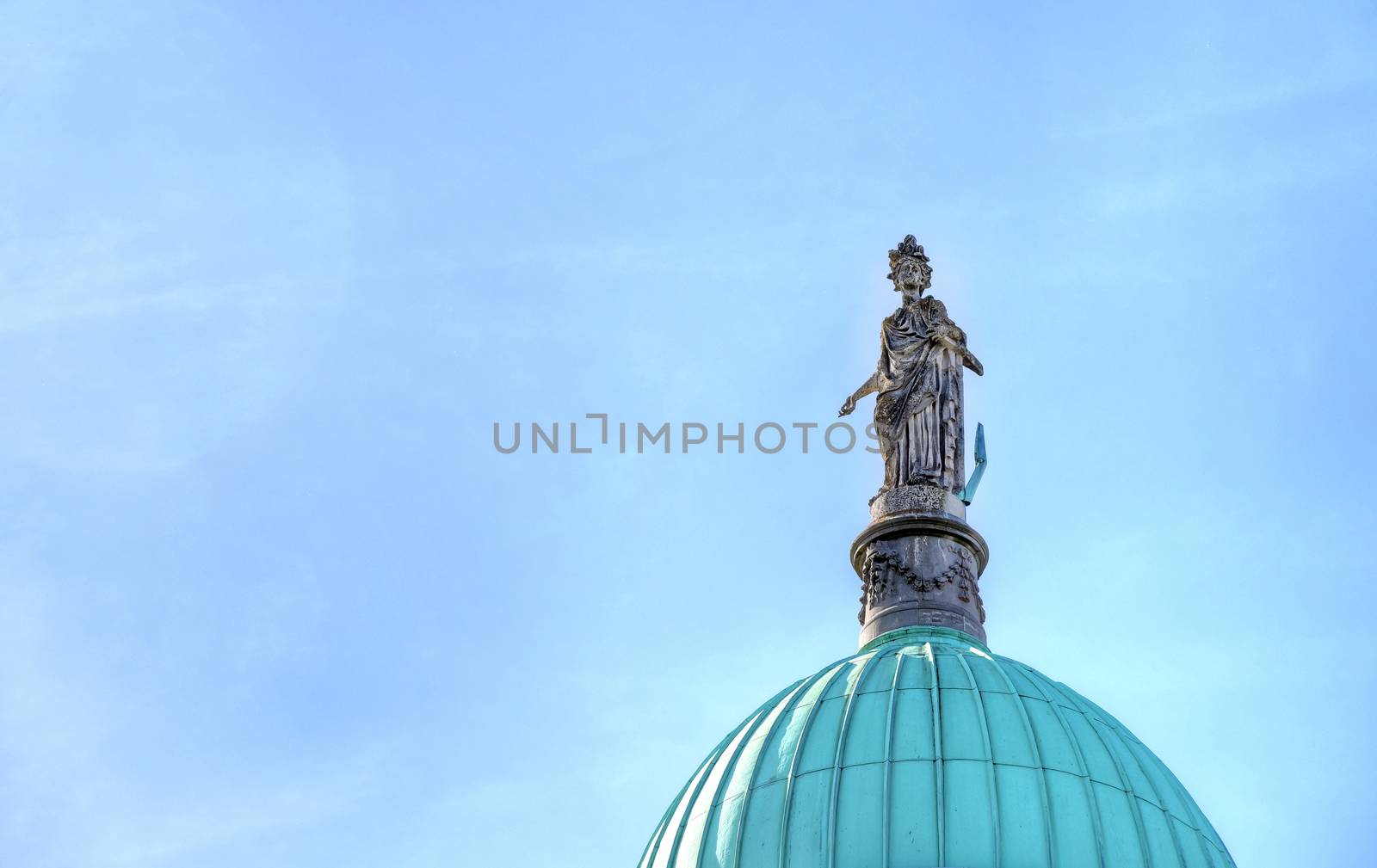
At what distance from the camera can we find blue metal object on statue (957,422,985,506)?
40.1 metres

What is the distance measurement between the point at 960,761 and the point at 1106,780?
74.3 inches

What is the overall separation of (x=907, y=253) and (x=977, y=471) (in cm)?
373

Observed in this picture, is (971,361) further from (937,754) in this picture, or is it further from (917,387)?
(937,754)

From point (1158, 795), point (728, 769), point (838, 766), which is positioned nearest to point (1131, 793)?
point (1158, 795)

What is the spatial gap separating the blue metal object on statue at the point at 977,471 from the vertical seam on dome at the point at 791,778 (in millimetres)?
5256

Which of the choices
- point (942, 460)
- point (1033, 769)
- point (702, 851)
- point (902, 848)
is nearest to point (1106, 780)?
point (1033, 769)

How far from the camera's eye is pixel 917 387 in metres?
40.8

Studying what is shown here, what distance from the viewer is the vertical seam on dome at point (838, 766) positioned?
31.9 m

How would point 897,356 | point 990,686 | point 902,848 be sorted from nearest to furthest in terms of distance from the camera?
1. point 902,848
2. point 990,686
3. point 897,356

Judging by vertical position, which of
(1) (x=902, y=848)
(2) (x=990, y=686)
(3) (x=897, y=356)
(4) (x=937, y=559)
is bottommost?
(1) (x=902, y=848)

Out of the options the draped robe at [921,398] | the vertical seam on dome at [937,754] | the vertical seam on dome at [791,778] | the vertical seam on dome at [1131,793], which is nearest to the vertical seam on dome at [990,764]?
the vertical seam on dome at [937,754]

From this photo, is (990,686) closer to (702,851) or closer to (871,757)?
(871,757)

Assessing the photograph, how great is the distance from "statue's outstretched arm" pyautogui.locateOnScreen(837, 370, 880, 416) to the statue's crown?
189 centimetres

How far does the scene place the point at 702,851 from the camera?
1303 inches
